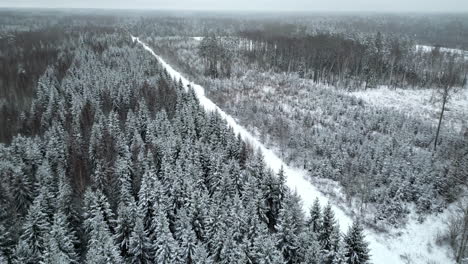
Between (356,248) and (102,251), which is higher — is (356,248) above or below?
above

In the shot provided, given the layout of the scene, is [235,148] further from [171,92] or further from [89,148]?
[171,92]

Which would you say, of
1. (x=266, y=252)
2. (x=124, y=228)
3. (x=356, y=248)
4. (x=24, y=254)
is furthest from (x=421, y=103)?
(x=24, y=254)

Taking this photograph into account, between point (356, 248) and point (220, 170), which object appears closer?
point (356, 248)

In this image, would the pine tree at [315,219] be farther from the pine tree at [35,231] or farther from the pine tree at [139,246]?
the pine tree at [35,231]

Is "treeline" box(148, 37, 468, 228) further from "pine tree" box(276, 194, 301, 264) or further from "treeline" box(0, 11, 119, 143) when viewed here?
"treeline" box(0, 11, 119, 143)

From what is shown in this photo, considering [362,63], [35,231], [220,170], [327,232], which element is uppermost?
[362,63]

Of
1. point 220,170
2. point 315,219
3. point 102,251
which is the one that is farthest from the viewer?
point 220,170

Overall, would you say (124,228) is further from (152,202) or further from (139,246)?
(152,202)

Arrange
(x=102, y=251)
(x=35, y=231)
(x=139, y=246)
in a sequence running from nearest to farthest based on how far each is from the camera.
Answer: (x=102, y=251) → (x=139, y=246) → (x=35, y=231)
